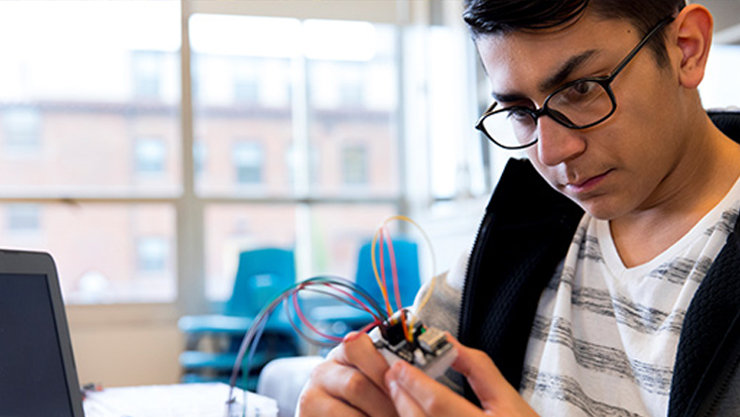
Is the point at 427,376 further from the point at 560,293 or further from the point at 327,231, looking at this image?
the point at 327,231

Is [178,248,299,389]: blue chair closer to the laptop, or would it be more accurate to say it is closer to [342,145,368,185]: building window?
[342,145,368,185]: building window

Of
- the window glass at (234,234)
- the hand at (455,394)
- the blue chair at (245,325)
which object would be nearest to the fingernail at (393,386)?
the hand at (455,394)

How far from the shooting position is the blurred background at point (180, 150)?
417cm

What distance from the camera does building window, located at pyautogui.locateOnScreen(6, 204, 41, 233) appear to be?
415 centimetres

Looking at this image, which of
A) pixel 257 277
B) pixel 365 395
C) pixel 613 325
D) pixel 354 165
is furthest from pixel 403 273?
pixel 365 395

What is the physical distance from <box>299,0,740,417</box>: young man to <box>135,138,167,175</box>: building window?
3606mm

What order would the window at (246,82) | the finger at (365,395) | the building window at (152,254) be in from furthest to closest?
the window at (246,82)
the building window at (152,254)
the finger at (365,395)

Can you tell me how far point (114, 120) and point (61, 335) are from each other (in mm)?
3704

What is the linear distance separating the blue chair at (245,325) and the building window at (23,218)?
99 cm

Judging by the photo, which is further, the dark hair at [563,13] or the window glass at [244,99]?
the window glass at [244,99]

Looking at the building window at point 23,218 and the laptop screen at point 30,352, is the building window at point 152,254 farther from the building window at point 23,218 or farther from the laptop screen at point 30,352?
the laptop screen at point 30,352

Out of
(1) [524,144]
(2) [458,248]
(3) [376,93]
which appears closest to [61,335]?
(1) [524,144]

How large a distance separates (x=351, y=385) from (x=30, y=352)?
13.7 inches

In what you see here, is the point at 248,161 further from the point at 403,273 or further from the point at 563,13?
the point at 563,13
